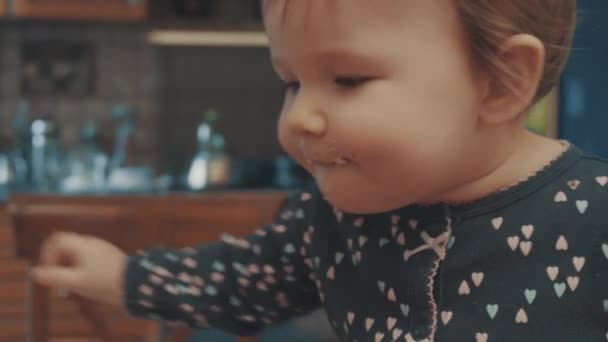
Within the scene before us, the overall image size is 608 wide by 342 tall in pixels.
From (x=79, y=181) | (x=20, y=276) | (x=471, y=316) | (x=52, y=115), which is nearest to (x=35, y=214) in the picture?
(x=471, y=316)

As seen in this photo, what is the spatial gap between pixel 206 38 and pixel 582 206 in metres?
2.45

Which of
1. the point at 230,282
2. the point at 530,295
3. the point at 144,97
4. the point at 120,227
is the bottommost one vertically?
the point at 144,97

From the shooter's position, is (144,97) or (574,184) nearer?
(574,184)

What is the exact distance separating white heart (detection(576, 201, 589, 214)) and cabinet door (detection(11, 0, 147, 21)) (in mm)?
2345

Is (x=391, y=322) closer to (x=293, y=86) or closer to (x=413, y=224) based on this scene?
(x=413, y=224)

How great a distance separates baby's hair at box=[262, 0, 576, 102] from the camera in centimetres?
50

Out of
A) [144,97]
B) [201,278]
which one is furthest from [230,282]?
[144,97]

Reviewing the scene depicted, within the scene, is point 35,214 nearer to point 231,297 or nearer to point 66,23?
point 231,297

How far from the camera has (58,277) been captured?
67 centimetres

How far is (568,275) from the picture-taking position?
1.80 ft

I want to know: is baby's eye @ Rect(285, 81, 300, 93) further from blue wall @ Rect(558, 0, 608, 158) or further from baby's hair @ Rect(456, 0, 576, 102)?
blue wall @ Rect(558, 0, 608, 158)

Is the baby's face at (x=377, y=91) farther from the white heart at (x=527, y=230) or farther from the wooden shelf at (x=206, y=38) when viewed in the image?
the wooden shelf at (x=206, y=38)

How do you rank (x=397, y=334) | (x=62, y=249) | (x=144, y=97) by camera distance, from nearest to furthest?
(x=397, y=334) < (x=62, y=249) < (x=144, y=97)

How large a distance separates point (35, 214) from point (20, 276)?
5.14 feet
